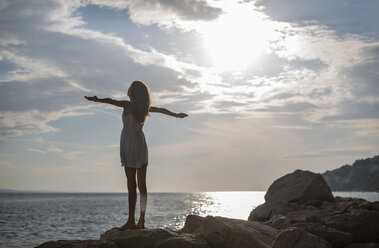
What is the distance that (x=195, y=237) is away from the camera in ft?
24.1

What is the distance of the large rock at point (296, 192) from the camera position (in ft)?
54.5

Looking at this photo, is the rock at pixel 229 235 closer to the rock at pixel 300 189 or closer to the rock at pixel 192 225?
the rock at pixel 192 225

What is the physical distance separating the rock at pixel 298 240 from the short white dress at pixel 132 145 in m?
3.14

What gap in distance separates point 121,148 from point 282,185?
12.2 meters

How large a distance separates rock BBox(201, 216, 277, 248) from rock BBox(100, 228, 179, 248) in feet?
2.41

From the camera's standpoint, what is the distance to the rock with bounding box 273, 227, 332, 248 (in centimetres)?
642

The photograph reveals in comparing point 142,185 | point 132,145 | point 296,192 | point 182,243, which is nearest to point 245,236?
point 182,243

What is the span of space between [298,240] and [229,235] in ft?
4.37

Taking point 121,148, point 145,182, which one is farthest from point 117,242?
point 121,148

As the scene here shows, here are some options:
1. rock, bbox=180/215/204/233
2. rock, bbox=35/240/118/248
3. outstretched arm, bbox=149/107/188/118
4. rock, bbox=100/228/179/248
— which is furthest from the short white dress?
rock, bbox=180/215/204/233

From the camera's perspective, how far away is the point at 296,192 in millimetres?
16875

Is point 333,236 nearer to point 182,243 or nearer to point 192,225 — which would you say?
point 182,243

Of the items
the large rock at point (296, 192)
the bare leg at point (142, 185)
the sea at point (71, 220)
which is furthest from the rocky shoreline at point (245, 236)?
the sea at point (71, 220)

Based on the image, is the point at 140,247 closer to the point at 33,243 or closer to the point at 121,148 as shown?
the point at 121,148
